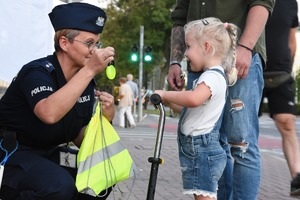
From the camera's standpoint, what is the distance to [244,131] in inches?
147

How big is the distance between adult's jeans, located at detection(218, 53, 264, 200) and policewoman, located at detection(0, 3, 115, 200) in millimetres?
784

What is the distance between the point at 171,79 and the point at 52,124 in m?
1.05

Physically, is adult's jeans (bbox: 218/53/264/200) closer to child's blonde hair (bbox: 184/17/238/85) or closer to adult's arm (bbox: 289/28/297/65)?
child's blonde hair (bbox: 184/17/238/85)

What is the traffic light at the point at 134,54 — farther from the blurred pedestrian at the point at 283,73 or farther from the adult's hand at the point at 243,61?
the adult's hand at the point at 243,61

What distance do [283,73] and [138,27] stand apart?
36167 millimetres

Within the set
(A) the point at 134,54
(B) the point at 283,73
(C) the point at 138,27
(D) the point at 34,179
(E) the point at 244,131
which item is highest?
(C) the point at 138,27

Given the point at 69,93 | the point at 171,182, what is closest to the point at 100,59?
the point at 69,93

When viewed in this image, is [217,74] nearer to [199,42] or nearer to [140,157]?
[199,42]

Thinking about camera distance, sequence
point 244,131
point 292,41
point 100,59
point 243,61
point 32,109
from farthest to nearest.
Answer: point 292,41
point 244,131
point 243,61
point 32,109
point 100,59

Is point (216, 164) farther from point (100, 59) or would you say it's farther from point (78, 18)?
point (78, 18)

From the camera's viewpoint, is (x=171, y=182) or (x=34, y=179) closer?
(x=34, y=179)

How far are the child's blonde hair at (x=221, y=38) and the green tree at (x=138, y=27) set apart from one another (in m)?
34.7

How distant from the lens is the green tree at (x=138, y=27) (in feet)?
132

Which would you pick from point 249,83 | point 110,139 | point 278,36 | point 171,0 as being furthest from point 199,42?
point 171,0
